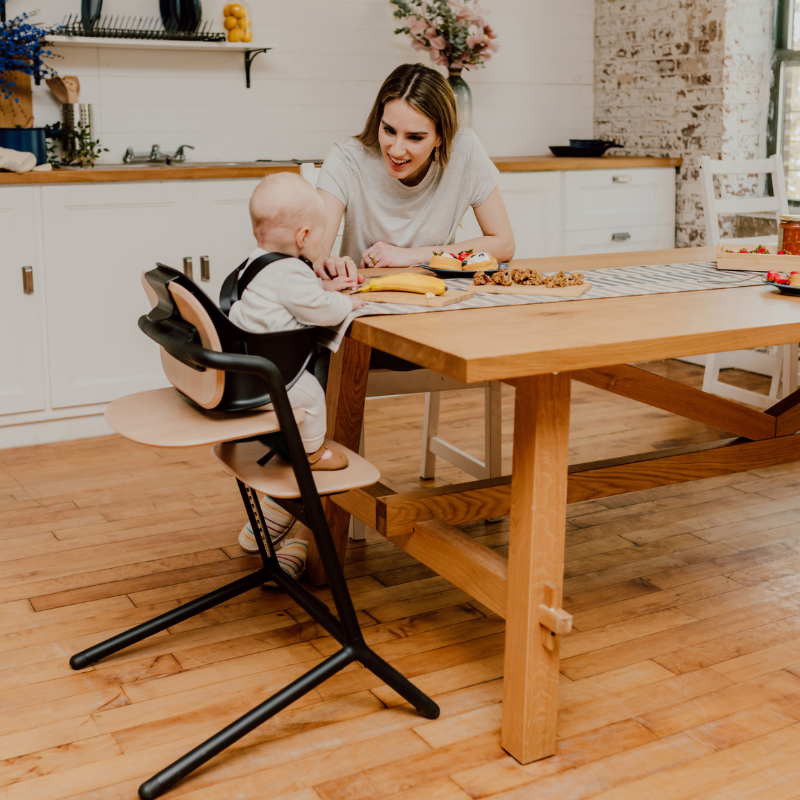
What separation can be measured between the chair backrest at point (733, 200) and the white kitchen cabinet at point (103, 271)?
186 centimetres

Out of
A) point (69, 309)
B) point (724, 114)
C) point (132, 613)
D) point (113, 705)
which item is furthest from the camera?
point (724, 114)

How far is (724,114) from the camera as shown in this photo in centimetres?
418

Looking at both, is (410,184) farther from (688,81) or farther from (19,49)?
(688,81)

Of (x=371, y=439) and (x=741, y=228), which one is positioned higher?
(x=741, y=228)

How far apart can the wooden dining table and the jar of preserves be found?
0.24 metres

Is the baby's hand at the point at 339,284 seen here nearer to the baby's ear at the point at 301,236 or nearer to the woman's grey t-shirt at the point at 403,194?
the baby's ear at the point at 301,236

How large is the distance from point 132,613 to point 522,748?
37.9 inches

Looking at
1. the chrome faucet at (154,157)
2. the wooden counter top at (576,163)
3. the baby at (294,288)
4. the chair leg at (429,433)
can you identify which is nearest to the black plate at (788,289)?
the baby at (294,288)

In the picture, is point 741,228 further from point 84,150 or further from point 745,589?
point 84,150

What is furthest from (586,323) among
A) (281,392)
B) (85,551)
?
(85,551)

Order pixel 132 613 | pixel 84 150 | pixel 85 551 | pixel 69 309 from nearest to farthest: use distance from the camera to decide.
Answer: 1. pixel 132 613
2. pixel 85 551
3. pixel 69 309
4. pixel 84 150

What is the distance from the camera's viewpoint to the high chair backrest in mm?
1454

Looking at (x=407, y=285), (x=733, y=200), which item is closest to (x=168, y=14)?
(x=733, y=200)

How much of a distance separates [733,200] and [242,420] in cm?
240
